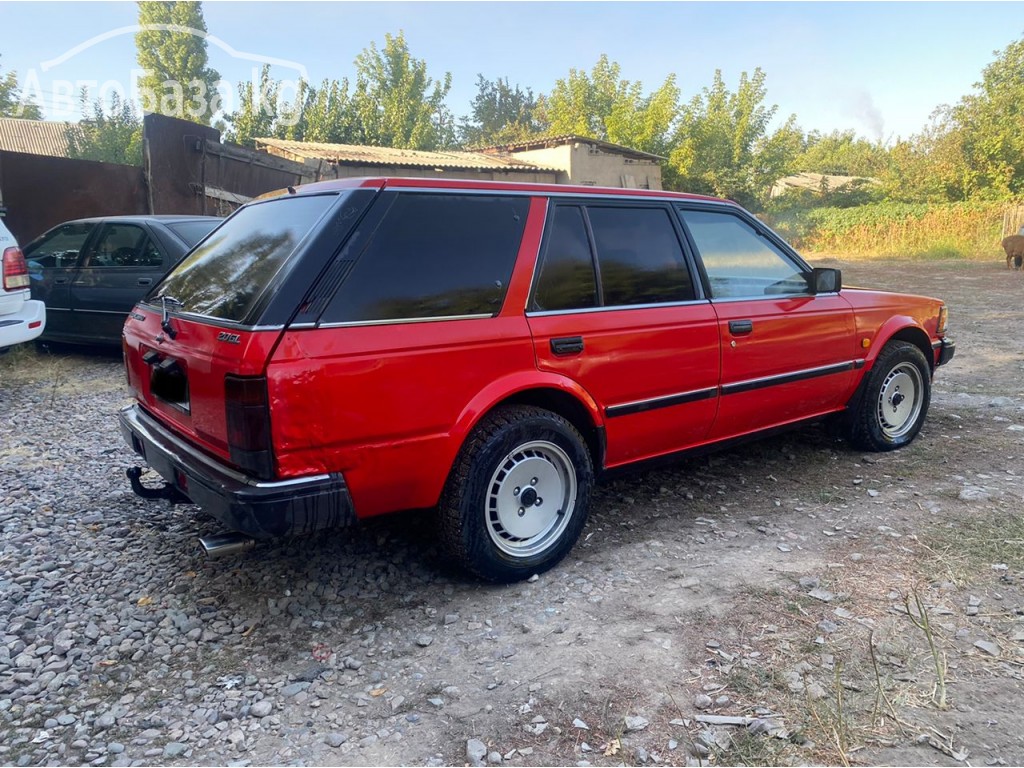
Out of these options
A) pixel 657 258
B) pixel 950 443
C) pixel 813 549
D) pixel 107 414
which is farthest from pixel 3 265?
pixel 950 443

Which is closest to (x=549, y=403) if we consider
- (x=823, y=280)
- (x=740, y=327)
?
(x=740, y=327)

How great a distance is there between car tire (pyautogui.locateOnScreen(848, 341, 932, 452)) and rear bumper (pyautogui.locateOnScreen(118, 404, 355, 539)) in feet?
11.7

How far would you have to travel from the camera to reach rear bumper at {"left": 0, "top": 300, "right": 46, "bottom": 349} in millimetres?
6043

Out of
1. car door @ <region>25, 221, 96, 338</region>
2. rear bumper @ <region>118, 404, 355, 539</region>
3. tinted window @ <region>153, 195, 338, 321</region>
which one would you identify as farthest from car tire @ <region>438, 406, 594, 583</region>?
car door @ <region>25, 221, 96, 338</region>

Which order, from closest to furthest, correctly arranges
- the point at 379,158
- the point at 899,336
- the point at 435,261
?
the point at 435,261, the point at 899,336, the point at 379,158

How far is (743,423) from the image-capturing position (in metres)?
4.07

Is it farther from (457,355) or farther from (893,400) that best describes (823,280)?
(457,355)

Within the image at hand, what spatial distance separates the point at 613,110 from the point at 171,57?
2258cm

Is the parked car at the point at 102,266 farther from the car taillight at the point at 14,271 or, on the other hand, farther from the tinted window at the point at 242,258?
the tinted window at the point at 242,258

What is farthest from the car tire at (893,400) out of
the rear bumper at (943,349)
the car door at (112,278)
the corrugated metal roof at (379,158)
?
the corrugated metal roof at (379,158)

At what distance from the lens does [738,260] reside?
163 inches

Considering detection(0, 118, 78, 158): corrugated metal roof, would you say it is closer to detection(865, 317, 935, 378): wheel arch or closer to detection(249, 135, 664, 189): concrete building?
detection(249, 135, 664, 189): concrete building

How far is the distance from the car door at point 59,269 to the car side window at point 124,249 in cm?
22

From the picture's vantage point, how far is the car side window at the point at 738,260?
397cm
